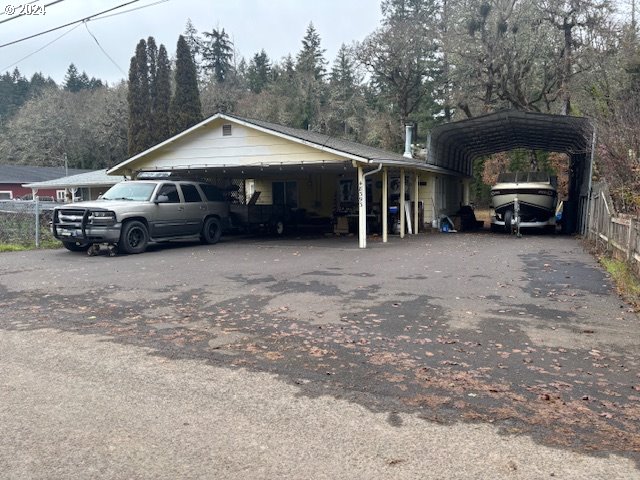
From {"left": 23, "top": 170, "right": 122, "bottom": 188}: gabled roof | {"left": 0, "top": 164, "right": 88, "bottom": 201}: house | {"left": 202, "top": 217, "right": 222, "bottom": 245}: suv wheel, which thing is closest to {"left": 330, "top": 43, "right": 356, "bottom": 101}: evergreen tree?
{"left": 23, "top": 170, "right": 122, "bottom": 188}: gabled roof

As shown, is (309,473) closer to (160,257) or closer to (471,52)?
(160,257)

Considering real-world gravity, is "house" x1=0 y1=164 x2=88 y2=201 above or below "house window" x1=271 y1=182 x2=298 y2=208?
above

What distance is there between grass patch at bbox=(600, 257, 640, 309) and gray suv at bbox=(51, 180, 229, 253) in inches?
424

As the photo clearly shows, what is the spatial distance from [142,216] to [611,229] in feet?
37.4

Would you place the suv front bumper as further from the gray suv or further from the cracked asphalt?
the cracked asphalt

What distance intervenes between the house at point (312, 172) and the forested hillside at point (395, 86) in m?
6.24

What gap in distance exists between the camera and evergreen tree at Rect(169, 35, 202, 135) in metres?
37.2

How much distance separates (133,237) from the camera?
44.5ft

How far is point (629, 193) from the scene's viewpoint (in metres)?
Result: 10.7

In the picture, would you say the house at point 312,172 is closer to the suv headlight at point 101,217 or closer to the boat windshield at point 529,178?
the boat windshield at point 529,178

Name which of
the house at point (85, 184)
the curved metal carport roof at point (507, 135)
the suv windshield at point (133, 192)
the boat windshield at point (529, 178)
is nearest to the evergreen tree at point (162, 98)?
the house at point (85, 184)

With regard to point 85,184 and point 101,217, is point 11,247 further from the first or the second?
point 85,184

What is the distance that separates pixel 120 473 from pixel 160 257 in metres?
10.3

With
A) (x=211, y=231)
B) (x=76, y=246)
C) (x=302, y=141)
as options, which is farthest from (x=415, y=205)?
(x=76, y=246)
